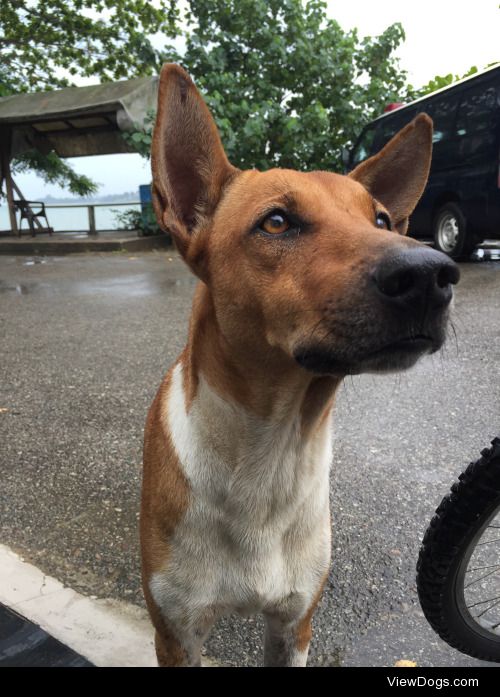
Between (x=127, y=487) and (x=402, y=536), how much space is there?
1.41 metres

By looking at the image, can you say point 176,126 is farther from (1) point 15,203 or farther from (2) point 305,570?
(1) point 15,203

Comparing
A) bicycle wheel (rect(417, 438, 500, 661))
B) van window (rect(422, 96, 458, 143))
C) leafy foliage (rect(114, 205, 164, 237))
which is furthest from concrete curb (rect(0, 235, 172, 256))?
bicycle wheel (rect(417, 438, 500, 661))

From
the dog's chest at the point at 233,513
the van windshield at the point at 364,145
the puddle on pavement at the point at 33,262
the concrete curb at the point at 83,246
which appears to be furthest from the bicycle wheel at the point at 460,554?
the concrete curb at the point at 83,246

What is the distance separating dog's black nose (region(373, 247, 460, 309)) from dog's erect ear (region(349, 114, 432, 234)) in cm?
90

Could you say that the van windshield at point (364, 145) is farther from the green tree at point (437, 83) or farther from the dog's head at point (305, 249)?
the dog's head at point (305, 249)

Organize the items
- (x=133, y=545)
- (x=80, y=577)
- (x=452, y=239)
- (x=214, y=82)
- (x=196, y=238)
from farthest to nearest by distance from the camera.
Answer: (x=214, y=82), (x=452, y=239), (x=133, y=545), (x=80, y=577), (x=196, y=238)

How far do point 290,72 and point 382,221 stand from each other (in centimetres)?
1344

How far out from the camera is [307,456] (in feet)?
5.64

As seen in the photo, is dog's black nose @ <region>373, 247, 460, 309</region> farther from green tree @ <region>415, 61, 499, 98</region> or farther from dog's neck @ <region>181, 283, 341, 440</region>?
green tree @ <region>415, 61, 499, 98</region>

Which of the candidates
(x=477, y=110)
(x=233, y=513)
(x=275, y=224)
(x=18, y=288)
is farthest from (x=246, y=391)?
(x=477, y=110)

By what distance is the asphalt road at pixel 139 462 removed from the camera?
212 cm

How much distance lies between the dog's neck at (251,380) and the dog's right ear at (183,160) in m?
0.26

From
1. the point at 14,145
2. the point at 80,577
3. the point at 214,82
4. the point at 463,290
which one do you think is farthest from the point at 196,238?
the point at 14,145

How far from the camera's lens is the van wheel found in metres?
8.89
